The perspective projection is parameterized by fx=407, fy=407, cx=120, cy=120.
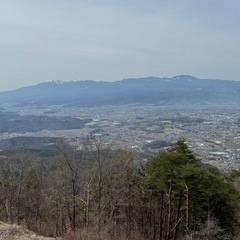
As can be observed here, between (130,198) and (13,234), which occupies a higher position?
(13,234)

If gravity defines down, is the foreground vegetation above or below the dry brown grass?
below

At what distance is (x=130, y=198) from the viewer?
20.9 m

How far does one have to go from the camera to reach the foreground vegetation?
54.9ft

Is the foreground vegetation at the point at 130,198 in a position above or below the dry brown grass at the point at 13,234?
below

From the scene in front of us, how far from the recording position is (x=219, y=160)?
188 ft

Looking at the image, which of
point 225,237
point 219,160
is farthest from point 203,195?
point 219,160

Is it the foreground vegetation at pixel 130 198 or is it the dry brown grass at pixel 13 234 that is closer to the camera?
the dry brown grass at pixel 13 234

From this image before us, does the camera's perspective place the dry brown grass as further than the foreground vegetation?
No

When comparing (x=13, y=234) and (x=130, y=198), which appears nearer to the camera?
(x=13, y=234)

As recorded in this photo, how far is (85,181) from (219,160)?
1548 inches

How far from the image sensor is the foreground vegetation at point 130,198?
54.9ft

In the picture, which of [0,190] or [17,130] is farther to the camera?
[17,130]

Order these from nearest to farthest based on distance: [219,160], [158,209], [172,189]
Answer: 1. [172,189]
2. [158,209]
3. [219,160]

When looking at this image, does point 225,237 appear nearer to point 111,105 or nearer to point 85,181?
point 85,181
